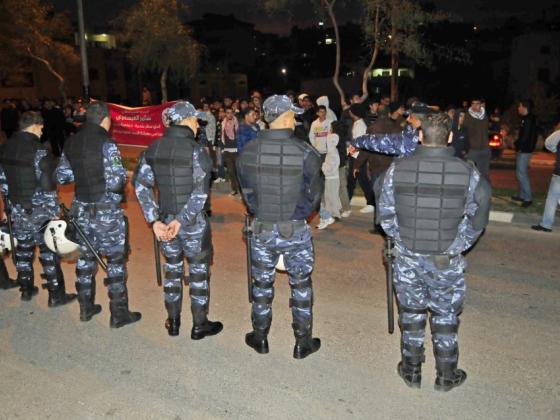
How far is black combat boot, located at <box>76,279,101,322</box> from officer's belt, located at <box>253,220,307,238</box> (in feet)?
6.14

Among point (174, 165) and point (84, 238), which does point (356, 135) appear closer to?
point (174, 165)

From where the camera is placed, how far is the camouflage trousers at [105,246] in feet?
15.7

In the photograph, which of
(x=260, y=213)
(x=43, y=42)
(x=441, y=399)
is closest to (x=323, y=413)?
(x=441, y=399)

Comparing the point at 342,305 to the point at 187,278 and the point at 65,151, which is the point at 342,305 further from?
the point at 65,151

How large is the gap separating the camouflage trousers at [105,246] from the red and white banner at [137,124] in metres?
10.6

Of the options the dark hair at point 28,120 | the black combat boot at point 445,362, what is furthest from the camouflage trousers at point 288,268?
the dark hair at point 28,120

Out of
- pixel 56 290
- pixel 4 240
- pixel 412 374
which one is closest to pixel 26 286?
pixel 56 290

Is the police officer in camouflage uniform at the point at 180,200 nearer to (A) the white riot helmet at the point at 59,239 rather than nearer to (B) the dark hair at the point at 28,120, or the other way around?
(A) the white riot helmet at the point at 59,239

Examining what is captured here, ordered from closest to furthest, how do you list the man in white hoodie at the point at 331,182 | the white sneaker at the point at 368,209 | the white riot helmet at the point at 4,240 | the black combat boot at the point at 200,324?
1. the black combat boot at the point at 200,324
2. the white riot helmet at the point at 4,240
3. the man in white hoodie at the point at 331,182
4. the white sneaker at the point at 368,209

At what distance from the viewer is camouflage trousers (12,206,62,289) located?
5305mm

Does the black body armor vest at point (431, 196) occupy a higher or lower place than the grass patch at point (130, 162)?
higher

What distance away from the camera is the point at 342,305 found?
5289mm

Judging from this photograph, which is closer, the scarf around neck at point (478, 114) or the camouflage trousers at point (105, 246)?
the camouflage trousers at point (105, 246)

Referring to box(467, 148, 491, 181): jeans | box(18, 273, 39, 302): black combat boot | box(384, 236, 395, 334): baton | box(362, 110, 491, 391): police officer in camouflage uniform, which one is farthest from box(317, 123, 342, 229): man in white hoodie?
box(362, 110, 491, 391): police officer in camouflage uniform
